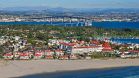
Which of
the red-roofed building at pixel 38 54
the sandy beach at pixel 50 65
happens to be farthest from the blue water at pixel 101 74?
the red-roofed building at pixel 38 54

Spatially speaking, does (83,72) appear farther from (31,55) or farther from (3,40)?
(3,40)

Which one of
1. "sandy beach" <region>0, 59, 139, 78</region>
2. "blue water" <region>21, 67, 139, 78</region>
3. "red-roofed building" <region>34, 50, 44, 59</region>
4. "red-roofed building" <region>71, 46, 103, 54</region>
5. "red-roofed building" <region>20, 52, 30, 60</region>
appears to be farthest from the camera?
"red-roofed building" <region>71, 46, 103, 54</region>

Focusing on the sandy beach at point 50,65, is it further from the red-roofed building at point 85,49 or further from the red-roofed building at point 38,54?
the red-roofed building at point 85,49

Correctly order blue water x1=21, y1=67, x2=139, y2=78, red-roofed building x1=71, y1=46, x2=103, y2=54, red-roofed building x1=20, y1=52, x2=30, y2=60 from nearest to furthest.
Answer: blue water x1=21, y1=67, x2=139, y2=78, red-roofed building x1=20, y1=52, x2=30, y2=60, red-roofed building x1=71, y1=46, x2=103, y2=54

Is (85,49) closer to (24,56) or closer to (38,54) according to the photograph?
(38,54)

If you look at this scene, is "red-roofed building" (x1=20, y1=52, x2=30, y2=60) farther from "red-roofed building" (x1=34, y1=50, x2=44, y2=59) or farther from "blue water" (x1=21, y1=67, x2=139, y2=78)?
"blue water" (x1=21, y1=67, x2=139, y2=78)

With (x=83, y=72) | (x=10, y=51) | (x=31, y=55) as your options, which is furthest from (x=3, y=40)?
(x=83, y=72)

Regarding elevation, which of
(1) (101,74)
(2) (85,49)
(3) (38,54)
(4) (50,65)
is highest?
(1) (101,74)

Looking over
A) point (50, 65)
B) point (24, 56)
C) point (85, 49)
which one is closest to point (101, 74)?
point (50, 65)

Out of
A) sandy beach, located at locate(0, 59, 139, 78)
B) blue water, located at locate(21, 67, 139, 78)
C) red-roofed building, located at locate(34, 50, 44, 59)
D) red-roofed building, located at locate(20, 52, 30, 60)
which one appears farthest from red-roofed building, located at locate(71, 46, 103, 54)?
blue water, located at locate(21, 67, 139, 78)

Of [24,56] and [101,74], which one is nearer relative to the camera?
[101,74]
